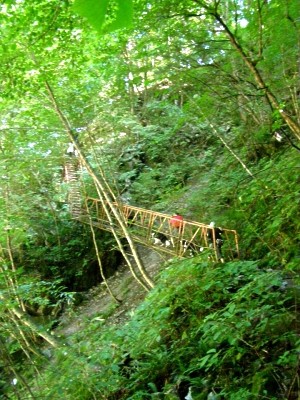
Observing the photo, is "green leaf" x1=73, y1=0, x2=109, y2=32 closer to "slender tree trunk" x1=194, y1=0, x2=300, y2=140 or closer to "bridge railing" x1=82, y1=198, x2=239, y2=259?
"slender tree trunk" x1=194, y1=0, x2=300, y2=140

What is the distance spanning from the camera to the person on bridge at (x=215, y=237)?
641cm

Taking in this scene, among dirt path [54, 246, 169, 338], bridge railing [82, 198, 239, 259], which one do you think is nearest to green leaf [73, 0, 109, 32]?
bridge railing [82, 198, 239, 259]

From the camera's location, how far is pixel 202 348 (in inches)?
157

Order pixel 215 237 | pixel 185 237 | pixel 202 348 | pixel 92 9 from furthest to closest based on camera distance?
pixel 185 237
pixel 215 237
pixel 202 348
pixel 92 9

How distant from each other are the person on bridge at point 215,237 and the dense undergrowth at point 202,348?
1.02 meters

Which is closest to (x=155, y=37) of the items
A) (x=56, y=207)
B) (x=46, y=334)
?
(x=46, y=334)

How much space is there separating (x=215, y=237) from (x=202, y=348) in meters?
2.78

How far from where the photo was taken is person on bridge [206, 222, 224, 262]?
21.0ft

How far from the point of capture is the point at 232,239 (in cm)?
671

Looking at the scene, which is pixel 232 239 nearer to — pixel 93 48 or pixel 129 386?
pixel 129 386

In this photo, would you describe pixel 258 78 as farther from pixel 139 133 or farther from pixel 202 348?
pixel 139 133

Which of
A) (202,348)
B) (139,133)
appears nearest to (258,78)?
(202,348)

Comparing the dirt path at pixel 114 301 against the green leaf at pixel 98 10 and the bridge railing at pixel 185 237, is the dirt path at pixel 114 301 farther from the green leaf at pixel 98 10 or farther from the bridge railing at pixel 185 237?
the green leaf at pixel 98 10

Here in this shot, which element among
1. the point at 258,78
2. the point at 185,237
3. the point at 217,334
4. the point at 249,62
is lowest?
the point at 185,237
